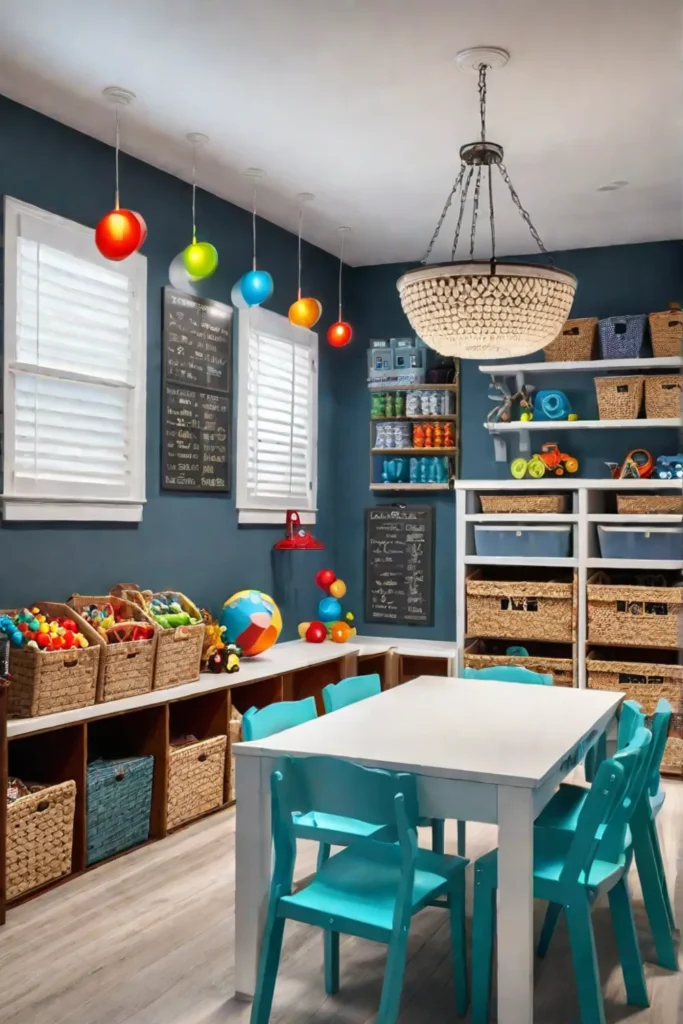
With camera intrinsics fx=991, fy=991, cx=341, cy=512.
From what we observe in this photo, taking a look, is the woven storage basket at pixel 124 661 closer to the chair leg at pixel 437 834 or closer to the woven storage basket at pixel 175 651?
the woven storage basket at pixel 175 651

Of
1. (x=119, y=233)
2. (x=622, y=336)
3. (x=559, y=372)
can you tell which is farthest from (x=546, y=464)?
(x=119, y=233)

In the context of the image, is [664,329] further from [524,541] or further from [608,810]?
[608,810]

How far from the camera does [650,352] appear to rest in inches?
213

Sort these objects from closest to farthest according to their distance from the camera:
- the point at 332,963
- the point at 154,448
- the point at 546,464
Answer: the point at 332,963, the point at 154,448, the point at 546,464

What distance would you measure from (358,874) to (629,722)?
98cm

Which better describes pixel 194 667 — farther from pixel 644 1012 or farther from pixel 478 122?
pixel 478 122

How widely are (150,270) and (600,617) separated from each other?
9.18 feet

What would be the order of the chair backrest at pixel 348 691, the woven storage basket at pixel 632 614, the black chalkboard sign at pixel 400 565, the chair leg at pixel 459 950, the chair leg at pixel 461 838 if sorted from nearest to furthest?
the chair leg at pixel 459 950 < the chair backrest at pixel 348 691 < the chair leg at pixel 461 838 < the woven storage basket at pixel 632 614 < the black chalkboard sign at pixel 400 565

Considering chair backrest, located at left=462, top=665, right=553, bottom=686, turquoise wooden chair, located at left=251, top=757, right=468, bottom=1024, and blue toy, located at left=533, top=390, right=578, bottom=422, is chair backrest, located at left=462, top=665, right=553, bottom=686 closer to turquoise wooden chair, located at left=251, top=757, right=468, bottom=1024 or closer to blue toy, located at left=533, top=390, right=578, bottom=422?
turquoise wooden chair, located at left=251, top=757, right=468, bottom=1024

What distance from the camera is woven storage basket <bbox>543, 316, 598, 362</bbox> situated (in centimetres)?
541

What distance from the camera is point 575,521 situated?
5199 millimetres

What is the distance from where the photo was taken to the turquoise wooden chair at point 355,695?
3.34 m

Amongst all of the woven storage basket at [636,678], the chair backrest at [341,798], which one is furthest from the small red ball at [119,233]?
the woven storage basket at [636,678]

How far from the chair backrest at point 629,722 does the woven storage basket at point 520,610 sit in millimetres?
2168
